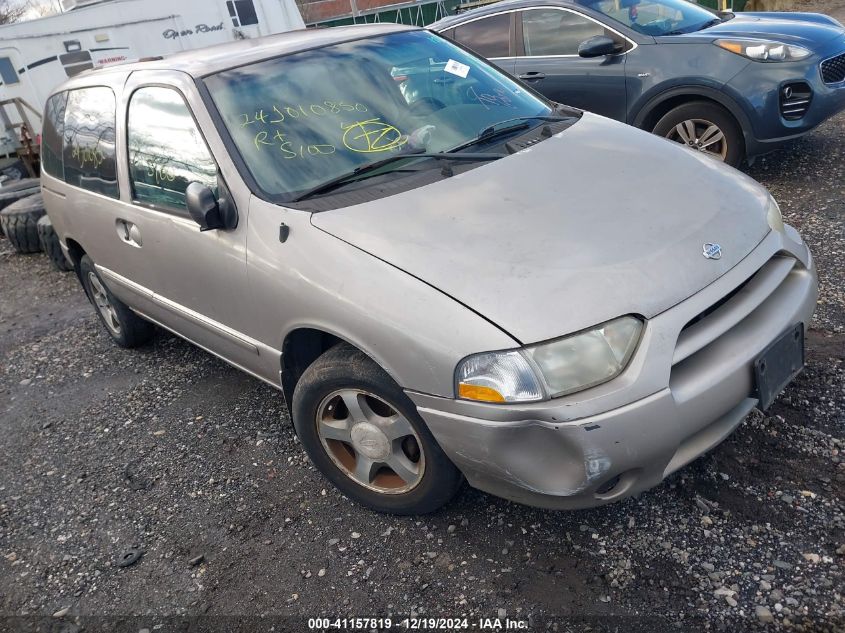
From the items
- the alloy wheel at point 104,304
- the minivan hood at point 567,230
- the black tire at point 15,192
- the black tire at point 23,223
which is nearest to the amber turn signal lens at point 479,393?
the minivan hood at point 567,230

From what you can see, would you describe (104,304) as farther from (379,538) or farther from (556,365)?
(556,365)

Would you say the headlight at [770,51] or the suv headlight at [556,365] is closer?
the suv headlight at [556,365]

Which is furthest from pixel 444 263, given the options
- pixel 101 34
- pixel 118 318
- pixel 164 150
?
pixel 101 34

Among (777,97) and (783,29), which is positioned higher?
(783,29)

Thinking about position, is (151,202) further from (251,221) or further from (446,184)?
(446,184)

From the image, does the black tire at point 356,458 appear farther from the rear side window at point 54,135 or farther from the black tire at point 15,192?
the black tire at point 15,192

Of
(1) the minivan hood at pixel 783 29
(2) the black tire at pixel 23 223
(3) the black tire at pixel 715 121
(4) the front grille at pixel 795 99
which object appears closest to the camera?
(4) the front grille at pixel 795 99

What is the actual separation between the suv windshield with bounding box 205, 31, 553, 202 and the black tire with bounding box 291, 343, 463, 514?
2.38 ft

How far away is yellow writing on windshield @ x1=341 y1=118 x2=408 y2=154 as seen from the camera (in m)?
2.87

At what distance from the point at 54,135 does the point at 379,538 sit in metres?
A: 3.44

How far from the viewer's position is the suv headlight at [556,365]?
79.8 inches

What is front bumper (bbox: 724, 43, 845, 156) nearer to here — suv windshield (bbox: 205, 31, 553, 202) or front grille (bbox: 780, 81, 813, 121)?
front grille (bbox: 780, 81, 813, 121)

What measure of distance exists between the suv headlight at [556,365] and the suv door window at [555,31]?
4440mm

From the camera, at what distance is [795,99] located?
501 cm
